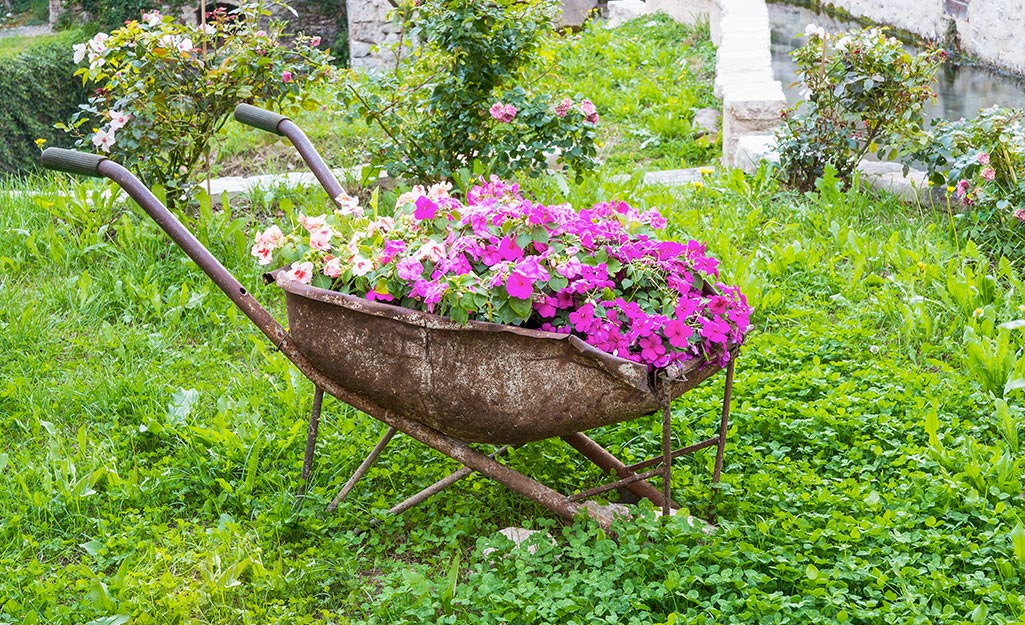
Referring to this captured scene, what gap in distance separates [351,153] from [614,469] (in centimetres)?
347

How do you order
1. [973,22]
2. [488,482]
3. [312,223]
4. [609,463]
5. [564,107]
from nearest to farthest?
[312,223], [609,463], [488,482], [564,107], [973,22]

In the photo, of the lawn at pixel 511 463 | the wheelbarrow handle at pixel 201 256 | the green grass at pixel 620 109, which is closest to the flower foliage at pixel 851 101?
the lawn at pixel 511 463

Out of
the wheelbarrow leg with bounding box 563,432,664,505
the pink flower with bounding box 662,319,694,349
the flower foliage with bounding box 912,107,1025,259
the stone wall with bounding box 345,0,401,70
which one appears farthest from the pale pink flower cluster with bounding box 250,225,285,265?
the stone wall with bounding box 345,0,401,70

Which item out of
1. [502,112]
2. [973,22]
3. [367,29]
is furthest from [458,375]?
[367,29]

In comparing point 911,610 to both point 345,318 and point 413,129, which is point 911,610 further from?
point 413,129

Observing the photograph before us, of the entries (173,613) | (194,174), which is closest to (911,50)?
(194,174)

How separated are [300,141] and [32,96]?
15143mm

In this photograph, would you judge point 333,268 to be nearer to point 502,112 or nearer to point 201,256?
point 201,256

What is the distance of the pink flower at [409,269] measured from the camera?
2607mm

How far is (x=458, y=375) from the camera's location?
8.61 ft

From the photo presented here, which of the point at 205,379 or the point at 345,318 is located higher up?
the point at 345,318

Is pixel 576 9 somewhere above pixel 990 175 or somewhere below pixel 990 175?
above

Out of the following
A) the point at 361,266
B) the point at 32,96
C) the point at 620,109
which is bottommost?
the point at 32,96

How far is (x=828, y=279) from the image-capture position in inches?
179
